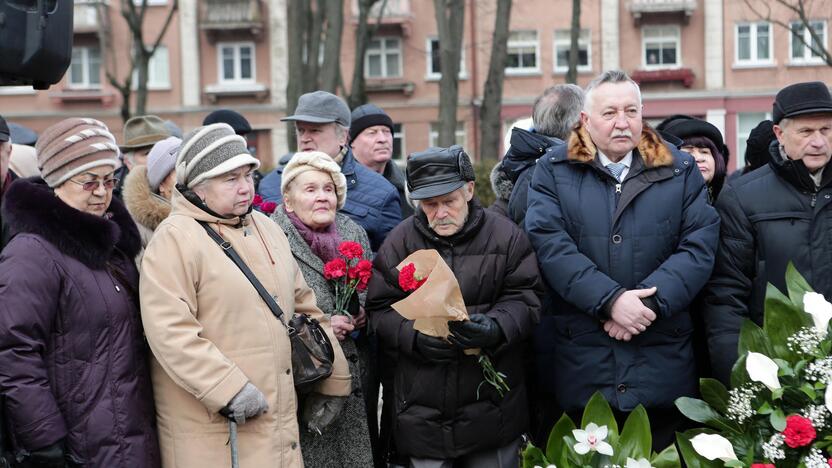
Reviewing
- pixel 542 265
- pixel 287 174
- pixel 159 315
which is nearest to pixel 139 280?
pixel 159 315

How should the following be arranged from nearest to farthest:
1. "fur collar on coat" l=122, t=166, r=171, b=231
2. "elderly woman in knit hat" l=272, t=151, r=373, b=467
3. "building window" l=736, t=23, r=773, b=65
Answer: "elderly woman in knit hat" l=272, t=151, r=373, b=467 → "fur collar on coat" l=122, t=166, r=171, b=231 → "building window" l=736, t=23, r=773, b=65

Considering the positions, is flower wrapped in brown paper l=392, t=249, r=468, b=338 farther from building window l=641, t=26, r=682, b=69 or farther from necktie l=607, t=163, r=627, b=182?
building window l=641, t=26, r=682, b=69

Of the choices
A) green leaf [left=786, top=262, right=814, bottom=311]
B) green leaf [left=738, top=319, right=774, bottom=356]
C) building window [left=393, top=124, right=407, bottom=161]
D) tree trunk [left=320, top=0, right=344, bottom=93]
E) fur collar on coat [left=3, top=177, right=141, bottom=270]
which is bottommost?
green leaf [left=738, top=319, right=774, bottom=356]

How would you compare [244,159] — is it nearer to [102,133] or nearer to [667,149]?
[102,133]

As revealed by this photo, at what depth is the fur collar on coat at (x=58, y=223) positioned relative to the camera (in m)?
3.86

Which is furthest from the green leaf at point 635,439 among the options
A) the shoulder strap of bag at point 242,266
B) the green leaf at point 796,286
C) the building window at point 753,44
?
the building window at point 753,44

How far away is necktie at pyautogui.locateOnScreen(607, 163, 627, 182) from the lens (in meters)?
4.50

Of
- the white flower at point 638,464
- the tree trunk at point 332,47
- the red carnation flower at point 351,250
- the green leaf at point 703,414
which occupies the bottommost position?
the white flower at point 638,464

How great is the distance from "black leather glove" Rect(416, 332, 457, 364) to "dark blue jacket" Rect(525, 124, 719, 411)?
1.73ft

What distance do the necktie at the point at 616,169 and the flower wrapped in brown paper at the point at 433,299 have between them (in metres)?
0.90

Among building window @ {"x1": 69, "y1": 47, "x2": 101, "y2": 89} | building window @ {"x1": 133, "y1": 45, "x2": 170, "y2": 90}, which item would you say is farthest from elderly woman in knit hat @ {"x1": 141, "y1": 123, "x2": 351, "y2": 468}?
building window @ {"x1": 69, "y1": 47, "x2": 101, "y2": 89}

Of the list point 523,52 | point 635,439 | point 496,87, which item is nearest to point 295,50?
point 496,87

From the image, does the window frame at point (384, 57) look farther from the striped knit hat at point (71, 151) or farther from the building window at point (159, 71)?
the striped knit hat at point (71, 151)

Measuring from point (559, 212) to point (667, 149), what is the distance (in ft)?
1.82
